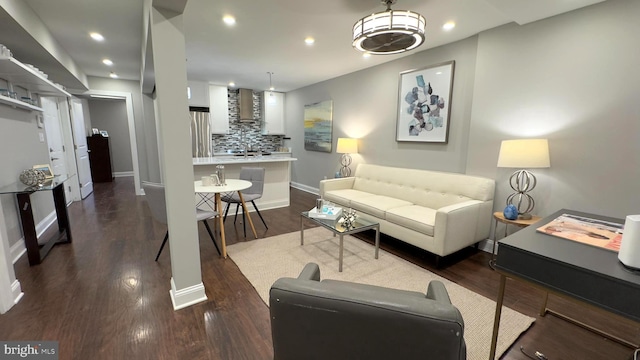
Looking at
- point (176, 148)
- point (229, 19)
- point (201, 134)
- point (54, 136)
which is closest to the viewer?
point (176, 148)

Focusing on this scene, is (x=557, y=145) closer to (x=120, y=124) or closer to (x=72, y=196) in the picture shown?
(x=72, y=196)

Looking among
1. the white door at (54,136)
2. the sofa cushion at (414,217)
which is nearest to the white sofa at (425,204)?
the sofa cushion at (414,217)

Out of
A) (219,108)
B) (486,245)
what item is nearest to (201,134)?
(219,108)

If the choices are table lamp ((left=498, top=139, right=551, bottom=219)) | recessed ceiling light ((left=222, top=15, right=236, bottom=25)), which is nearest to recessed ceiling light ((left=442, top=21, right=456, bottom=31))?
table lamp ((left=498, top=139, right=551, bottom=219))

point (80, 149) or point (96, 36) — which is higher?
point (96, 36)

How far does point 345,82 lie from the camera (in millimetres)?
4820

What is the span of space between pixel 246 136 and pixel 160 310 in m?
5.21

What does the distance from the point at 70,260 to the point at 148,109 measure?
3.97 metres

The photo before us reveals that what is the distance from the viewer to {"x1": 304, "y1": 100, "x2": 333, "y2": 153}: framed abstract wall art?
5324 millimetres

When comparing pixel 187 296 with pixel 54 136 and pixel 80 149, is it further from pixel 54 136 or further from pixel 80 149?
pixel 80 149

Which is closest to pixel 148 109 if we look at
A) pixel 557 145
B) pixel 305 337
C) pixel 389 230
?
pixel 389 230

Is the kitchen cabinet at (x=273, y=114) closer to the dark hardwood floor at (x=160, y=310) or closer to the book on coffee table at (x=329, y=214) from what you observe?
the dark hardwood floor at (x=160, y=310)

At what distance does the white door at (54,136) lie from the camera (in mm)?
4027

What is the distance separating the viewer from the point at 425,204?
336 cm
